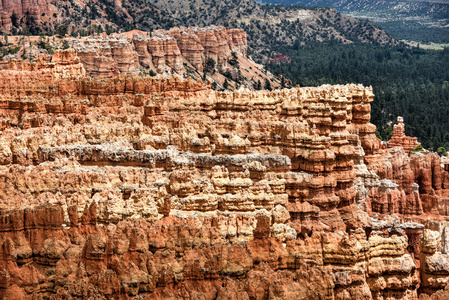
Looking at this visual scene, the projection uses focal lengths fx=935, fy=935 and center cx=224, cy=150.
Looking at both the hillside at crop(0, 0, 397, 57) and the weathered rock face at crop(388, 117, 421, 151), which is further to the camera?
the hillside at crop(0, 0, 397, 57)

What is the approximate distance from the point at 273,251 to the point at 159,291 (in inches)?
125

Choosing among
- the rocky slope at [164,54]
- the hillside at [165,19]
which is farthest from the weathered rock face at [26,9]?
the rocky slope at [164,54]

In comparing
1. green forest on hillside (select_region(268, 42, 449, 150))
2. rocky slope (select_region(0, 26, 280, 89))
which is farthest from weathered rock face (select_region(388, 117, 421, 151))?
rocky slope (select_region(0, 26, 280, 89))

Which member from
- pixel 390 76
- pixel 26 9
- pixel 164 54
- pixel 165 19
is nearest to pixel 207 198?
pixel 164 54

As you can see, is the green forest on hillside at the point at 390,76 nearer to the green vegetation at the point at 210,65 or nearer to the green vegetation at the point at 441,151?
the green vegetation at the point at 441,151

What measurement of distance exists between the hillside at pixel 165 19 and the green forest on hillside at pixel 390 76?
785cm

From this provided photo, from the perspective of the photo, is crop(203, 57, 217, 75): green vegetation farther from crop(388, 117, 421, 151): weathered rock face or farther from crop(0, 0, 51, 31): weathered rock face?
crop(388, 117, 421, 151): weathered rock face

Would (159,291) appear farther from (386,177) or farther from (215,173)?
(386,177)

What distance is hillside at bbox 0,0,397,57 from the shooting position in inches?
4141

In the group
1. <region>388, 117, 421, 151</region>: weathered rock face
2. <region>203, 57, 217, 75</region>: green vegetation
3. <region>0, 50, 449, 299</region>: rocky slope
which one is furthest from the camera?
<region>203, 57, 217, 75</region>: green vegetation

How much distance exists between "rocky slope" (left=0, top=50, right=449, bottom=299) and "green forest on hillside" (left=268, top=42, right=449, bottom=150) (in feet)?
118

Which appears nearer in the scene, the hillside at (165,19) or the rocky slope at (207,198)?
the rocky slope at (207,198)

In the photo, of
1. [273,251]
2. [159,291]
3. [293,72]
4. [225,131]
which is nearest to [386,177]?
[225,131]

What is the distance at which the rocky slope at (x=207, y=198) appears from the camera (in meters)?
19.1
